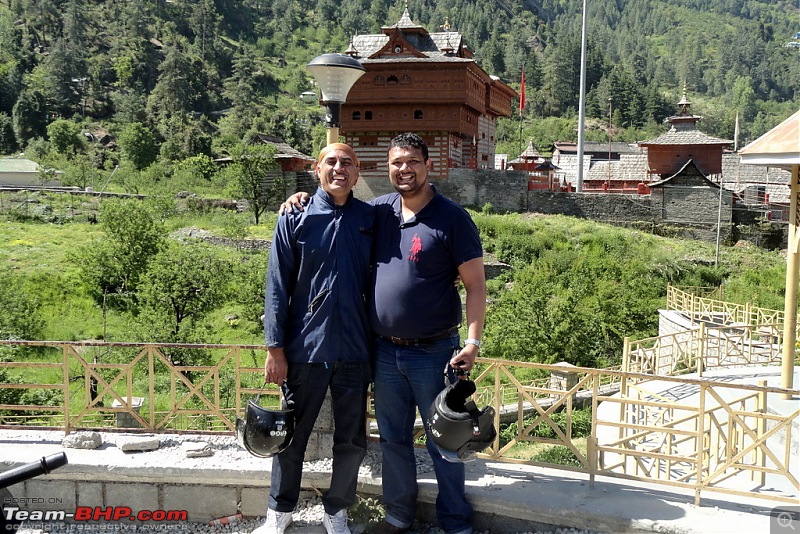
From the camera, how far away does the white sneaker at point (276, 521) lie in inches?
154

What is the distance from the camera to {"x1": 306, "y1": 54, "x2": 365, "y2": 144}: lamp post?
4.45 meters

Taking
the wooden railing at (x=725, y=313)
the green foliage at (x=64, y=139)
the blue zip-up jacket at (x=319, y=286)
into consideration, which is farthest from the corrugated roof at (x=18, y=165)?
the blue zip-up jacket at (x=319, y=286)

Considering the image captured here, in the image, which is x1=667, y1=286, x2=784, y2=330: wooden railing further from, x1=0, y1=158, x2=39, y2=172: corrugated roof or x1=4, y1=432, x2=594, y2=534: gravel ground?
x1=0, y1=158, x2=39, y2=172: corrugated roof

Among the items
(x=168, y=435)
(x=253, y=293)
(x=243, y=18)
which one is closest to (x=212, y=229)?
(x=253, y=293)

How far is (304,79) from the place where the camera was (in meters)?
93.3

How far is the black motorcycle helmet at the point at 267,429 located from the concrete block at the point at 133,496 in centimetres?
100

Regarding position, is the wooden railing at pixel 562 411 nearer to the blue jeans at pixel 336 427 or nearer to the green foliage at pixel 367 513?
the blue jeans at pixel 336 427

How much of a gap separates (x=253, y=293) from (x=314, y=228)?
45.1ft

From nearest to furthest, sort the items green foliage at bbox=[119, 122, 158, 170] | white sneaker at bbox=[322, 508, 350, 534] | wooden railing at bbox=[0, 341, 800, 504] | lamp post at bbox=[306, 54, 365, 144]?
white sneaker at bbox=[322, 508, 350, 534] < wooden railing at bbox=[0, 341, 800, 504] < lamp post at bbox=[306, 54, 365, 144] < green foliage at bbox=[119, 122, 158, 170]

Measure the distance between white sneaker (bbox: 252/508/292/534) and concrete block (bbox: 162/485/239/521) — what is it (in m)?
0.43

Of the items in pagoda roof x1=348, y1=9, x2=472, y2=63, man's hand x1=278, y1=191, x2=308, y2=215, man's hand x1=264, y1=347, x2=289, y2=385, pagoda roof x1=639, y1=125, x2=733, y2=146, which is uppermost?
pagoda roof x1=348, y1=9, x2=472, y2=63

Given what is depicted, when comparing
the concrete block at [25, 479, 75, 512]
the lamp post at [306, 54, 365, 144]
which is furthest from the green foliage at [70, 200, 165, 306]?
the lamp post at [306, 54, 365, 144]

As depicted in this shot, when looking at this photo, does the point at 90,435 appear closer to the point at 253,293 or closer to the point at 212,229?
the point at 253,293

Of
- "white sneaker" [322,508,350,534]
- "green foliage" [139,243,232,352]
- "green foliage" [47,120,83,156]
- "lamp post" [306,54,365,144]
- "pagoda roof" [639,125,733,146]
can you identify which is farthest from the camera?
"green foliage" [47,120,83,156]
